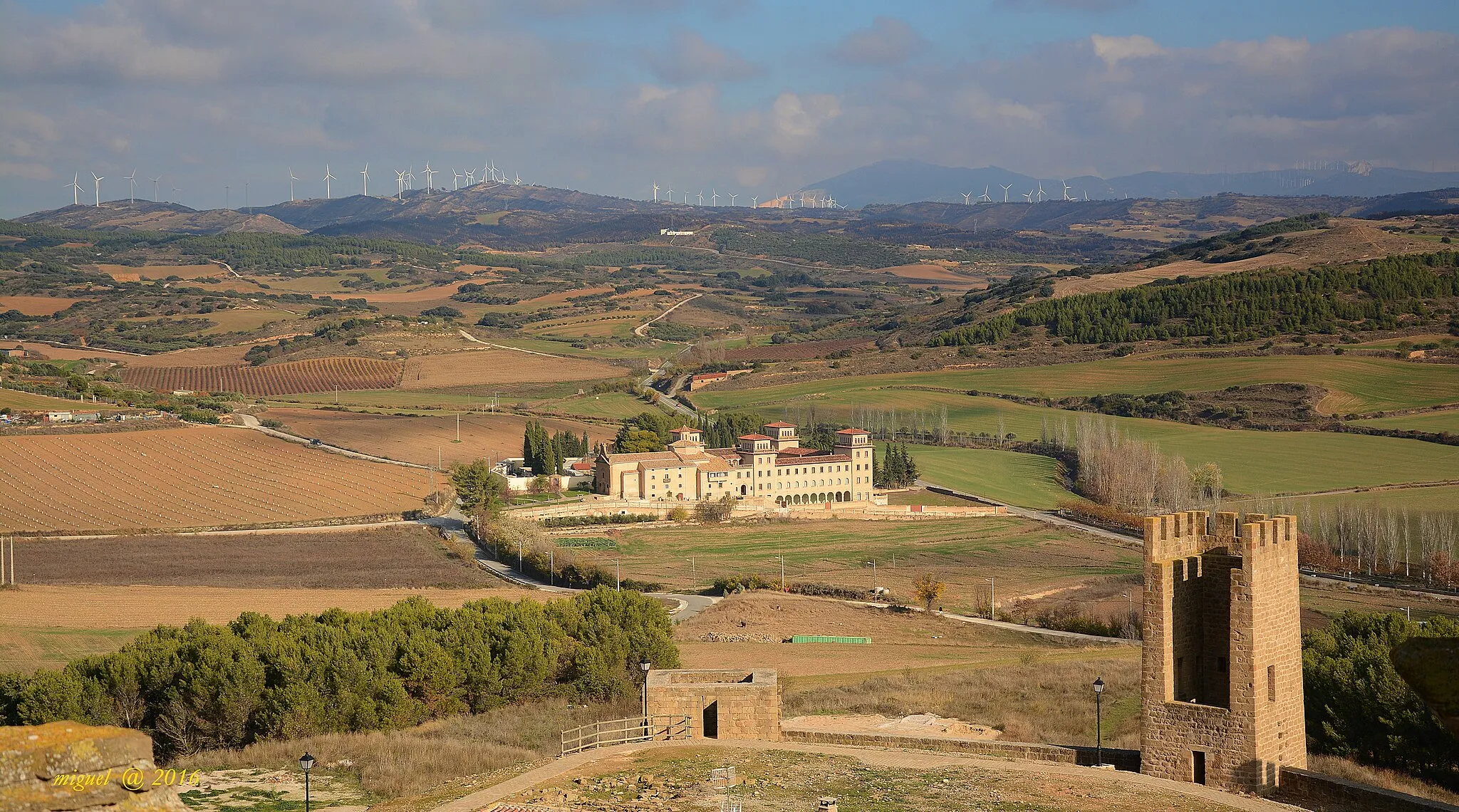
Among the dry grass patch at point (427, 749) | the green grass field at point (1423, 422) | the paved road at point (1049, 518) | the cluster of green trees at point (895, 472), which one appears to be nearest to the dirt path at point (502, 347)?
the cluster of green trees at point (895, 472)

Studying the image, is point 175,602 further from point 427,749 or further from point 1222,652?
point 1222,652

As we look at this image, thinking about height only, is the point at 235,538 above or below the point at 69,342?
below

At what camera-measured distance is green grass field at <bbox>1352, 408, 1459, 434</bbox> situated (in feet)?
322

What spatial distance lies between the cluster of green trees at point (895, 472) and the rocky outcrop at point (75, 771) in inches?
3422

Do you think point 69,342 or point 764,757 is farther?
point 69,342

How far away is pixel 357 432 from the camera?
111 metres

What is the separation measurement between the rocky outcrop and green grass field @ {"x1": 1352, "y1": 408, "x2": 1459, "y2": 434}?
100412 millimetres

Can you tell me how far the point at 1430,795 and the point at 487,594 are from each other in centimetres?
4451

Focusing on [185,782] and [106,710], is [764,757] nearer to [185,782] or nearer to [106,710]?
[185,782]

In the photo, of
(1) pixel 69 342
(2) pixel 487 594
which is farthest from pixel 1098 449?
(1) pixel 69 342

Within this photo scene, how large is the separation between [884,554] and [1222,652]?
5294cm

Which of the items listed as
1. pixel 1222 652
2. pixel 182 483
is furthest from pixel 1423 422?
pixel 1222 652

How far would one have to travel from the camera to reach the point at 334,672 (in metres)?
34.1

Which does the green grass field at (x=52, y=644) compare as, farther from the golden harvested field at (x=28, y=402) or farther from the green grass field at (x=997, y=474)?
the golden harvested field at (x=28, y=402)
